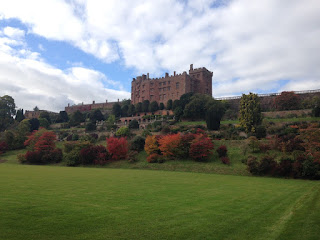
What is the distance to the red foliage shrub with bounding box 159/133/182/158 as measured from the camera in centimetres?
2765

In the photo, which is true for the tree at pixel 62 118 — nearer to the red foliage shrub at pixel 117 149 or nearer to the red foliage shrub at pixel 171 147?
the red foliage shrub at pixel 117 149

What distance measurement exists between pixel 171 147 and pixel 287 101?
91.2 feet

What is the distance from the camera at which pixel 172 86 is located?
59406mm

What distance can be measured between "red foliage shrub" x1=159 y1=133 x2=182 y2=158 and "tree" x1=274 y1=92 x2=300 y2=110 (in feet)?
85.3

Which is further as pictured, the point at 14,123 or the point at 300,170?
the point at 14,123

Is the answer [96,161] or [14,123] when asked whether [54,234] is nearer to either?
[96,161]

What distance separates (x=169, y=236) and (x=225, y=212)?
9.45 feet

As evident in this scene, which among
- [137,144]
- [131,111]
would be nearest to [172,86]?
[131,111]

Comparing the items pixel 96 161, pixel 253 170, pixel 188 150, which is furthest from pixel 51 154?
pixel 253 170

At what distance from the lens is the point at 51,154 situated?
106 feet

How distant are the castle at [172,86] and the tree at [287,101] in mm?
21560

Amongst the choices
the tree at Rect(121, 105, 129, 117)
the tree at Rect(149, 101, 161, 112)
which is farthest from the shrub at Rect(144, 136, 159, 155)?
the tree at Rect(121, 105, 129, 117)

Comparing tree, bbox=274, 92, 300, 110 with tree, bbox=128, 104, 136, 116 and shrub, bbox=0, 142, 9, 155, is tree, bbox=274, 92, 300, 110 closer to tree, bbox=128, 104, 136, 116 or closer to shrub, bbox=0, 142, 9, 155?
tree, bbox=128, 104, 136, 116

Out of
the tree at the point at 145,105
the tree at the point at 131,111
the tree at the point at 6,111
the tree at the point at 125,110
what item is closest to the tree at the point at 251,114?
the tree at the point at 145,105
